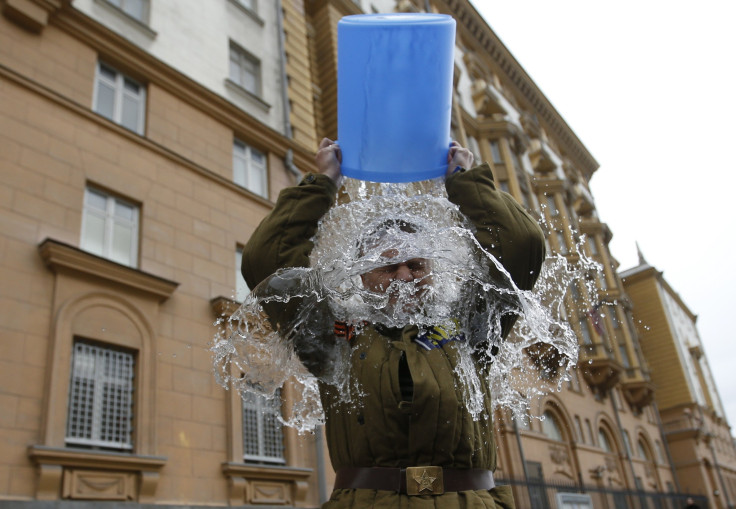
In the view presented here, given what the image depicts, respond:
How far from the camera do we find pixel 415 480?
1938mm

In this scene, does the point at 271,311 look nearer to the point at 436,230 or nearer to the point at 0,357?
the point at 436,230

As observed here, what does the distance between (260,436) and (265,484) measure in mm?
777

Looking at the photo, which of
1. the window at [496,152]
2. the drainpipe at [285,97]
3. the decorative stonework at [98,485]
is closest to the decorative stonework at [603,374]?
the window at [496,152]

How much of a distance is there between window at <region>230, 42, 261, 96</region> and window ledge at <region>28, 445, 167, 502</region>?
27.1 ft

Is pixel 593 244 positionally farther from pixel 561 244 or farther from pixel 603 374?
pixel 561 244

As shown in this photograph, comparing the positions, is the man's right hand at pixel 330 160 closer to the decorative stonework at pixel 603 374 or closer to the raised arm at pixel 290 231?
the raised arm at pixel 290 231

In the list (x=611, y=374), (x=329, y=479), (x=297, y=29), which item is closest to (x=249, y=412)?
(x=329, y=479)

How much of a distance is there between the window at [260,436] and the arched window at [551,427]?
1271 cm

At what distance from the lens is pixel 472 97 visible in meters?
26.7

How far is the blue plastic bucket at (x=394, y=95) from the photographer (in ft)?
8.68

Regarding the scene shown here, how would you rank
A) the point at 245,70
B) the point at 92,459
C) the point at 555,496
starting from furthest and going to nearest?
the point at 555,496 → the point at 245,70 → the point at 92,459

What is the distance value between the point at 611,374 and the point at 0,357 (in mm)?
24227

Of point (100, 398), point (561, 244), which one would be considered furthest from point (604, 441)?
point (100, 398)

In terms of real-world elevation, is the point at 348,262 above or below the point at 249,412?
below
